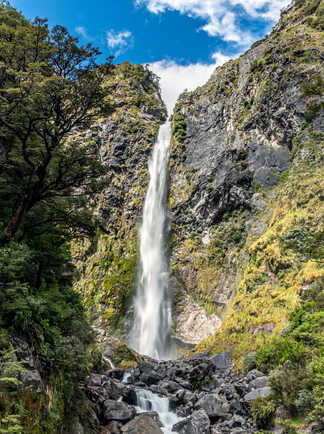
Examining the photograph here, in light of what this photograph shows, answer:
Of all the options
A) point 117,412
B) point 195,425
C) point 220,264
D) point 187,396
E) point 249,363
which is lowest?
point 187,396

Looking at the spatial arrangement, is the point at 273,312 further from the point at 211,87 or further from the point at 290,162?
the point at 211,87

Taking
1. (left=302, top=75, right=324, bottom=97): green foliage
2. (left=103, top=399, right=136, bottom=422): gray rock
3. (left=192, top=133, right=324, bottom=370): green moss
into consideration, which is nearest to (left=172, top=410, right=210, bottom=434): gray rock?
(left=103, top=399, right=136, bottom=422): gray rock

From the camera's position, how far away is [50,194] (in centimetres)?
931

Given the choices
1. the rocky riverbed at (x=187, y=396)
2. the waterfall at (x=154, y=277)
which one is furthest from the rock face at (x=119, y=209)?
the rocky riverbed at (x=187, y=396)

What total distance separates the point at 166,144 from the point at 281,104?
19.6m

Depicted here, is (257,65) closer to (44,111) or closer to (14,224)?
(44,111)

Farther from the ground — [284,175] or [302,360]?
[284,175]

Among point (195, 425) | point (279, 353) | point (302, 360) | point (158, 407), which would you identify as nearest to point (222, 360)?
point (158, 407)

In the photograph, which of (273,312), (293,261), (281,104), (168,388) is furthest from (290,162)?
(168,388)

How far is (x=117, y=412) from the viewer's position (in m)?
10.6

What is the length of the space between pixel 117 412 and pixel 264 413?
4813 millimetres

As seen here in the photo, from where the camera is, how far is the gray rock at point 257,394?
1105 cm

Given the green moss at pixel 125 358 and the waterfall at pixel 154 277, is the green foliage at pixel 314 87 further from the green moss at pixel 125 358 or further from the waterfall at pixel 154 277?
the green moss at pixel 125 358

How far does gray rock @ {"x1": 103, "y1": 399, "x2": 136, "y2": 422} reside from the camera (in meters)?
10.4
